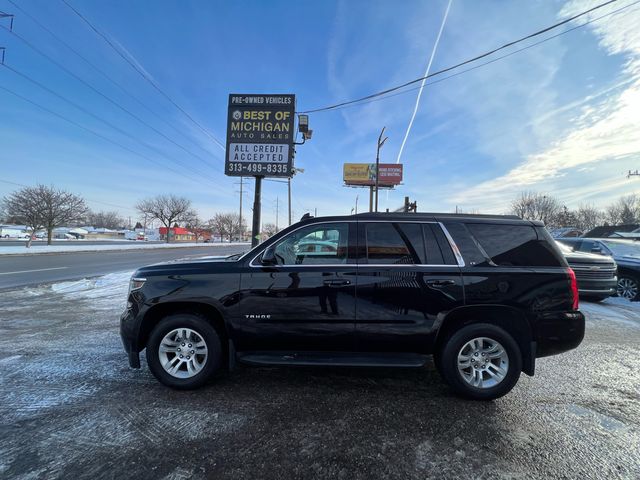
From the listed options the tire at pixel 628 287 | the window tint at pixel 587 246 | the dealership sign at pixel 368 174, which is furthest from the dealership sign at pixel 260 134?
the dealership sign at pixel 368 174

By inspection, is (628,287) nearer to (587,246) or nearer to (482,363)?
(587,246)

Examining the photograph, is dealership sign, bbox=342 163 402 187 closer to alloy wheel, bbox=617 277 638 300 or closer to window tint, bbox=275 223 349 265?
alloy wheel, bbox=617 277 638 300

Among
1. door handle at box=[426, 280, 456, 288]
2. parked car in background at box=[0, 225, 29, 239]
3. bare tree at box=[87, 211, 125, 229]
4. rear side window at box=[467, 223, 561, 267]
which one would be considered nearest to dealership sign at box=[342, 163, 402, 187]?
rear side window at box=[467, 223, 561, 267]

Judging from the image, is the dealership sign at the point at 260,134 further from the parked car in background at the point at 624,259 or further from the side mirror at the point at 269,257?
the parked car in background at the point at 624,259

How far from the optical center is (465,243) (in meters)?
3.28

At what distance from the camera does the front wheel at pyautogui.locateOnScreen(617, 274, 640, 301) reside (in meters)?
8.29

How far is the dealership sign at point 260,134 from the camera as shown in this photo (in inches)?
409

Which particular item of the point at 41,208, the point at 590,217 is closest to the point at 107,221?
the point at 41,208

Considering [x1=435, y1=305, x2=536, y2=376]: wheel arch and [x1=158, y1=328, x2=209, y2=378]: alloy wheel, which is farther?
[x1=158, y1=328, x2=209, y2=378]: alloy wheel

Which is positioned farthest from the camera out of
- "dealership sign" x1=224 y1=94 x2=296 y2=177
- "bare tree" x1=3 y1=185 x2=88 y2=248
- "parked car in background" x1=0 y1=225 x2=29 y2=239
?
"parked car in background" x1=0 y1=225 x2=29 y2=239

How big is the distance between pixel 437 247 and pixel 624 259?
9.06m

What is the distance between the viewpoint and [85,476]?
2.04m

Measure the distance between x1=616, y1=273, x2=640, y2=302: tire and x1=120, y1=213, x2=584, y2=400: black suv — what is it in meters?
7.79

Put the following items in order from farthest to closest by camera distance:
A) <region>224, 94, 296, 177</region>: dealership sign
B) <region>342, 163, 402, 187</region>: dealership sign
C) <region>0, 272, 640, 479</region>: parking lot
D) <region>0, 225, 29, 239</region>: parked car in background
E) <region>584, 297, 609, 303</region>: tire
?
<region>0, 225, 29, 239</region>: parked car in background
<region>342, 163, 402, 187</region>: dealership sign
<region>224, 94, 296, 177</region>: dealership sign
<region>584, 297, 609, 303</region>: tire
<region>0, 272, 640, 479</region>: parking lot
